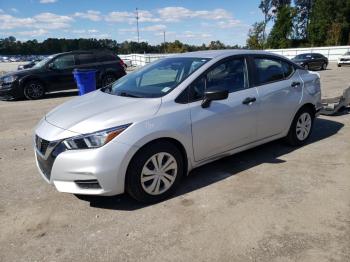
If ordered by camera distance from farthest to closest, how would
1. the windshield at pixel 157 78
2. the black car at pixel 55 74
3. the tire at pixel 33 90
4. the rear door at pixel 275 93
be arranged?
the tire at pixel 33 90
the black car at pixel 55 74
the rear door at pixel 275 93
the windshield at pixel 157 78

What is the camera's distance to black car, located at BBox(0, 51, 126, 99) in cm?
1266

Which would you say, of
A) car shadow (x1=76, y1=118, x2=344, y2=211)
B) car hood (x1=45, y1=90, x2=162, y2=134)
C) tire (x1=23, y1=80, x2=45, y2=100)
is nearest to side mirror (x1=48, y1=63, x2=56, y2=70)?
tire (x1=23, y1=80, x2=45, y2=100)

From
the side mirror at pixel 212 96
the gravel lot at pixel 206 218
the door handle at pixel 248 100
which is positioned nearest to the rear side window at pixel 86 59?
the gravel lot at pixel 206 218

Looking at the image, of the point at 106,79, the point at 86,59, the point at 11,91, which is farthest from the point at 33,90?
the point at 106,79

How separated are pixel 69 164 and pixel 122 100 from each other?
1.04 m

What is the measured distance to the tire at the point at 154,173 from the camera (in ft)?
12.4

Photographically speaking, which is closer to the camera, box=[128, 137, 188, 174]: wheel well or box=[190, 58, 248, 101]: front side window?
box=[128, 137, 188, 174]: wheel well

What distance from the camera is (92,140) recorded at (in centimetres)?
361

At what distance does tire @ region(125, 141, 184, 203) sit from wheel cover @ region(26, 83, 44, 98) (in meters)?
10.3

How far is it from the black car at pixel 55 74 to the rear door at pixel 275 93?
980cm

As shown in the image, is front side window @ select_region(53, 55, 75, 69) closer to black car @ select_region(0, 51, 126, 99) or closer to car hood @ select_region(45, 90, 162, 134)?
black car @ select_region(0, 51, 126, 99)

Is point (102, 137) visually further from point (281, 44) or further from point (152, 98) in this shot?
point (281, 44)

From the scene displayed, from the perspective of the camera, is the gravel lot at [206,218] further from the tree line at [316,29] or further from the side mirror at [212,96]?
the tree line at [316,29]

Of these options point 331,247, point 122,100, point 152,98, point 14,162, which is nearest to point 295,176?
point 331,247
